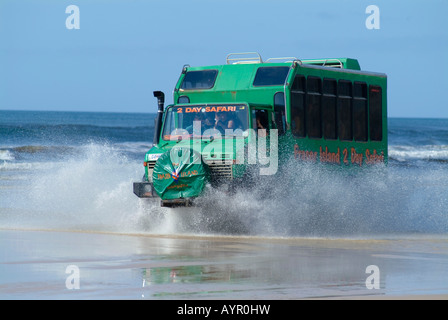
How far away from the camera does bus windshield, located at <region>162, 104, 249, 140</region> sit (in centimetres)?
1581

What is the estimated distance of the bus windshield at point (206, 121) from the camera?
1581cm

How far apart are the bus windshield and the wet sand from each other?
1969mm

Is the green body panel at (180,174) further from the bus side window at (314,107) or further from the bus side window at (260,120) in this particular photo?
the bus side window at (314,107)

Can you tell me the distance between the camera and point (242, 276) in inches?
417

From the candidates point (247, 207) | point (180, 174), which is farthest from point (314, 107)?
point (180, 174)

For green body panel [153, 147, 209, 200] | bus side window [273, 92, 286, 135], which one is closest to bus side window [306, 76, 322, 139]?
bus side window [273, 92, 286, 135]

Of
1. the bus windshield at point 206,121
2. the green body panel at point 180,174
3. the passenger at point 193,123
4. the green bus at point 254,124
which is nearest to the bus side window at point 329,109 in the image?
the green bus at point 254,124

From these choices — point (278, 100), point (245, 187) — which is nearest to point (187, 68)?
point (278, 100)

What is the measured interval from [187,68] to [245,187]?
11.8 ft

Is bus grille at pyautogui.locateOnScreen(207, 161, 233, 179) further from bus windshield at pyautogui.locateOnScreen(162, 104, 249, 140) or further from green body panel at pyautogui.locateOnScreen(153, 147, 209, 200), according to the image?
bus windshield at pyautogui.locateOnScreen(162, 104, 249, 140)

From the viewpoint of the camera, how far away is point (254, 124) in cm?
1574

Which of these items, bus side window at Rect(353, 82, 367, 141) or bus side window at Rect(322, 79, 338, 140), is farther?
bus side window at Rect(353, 82, 367, 141)

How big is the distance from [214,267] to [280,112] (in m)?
5.53
